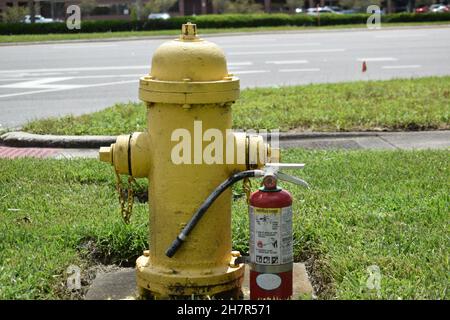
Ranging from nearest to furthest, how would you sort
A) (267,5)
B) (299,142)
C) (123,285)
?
(123,285), (299,142), (267,5)

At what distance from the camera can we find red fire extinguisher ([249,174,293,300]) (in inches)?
137

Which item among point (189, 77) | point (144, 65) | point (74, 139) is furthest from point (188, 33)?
point (144, 65)

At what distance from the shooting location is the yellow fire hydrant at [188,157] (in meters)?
3.60

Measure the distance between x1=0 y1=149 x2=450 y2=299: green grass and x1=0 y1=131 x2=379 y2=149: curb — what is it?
133cm

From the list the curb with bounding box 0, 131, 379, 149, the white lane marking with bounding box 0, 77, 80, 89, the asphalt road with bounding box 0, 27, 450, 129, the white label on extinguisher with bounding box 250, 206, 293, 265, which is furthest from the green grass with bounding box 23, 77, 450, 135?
the white label on extinguisher with bounding box 250, 206, 293, 265

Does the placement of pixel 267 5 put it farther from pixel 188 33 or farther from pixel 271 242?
pixel 271 242

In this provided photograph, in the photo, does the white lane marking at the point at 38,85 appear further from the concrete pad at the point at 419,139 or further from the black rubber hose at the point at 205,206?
the black rubber hose at the point at 205,206

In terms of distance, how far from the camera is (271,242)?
3494 mm

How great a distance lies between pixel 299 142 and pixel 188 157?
4270 millimetres

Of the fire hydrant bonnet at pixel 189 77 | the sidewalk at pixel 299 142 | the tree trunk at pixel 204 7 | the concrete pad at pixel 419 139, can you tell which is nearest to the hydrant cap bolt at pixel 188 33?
the fire hydrant bonnet at pixel 189 77

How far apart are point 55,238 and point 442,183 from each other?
106 inches

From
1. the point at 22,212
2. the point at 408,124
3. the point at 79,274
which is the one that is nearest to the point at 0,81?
the point at 408,124

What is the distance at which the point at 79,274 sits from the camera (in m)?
4.12
